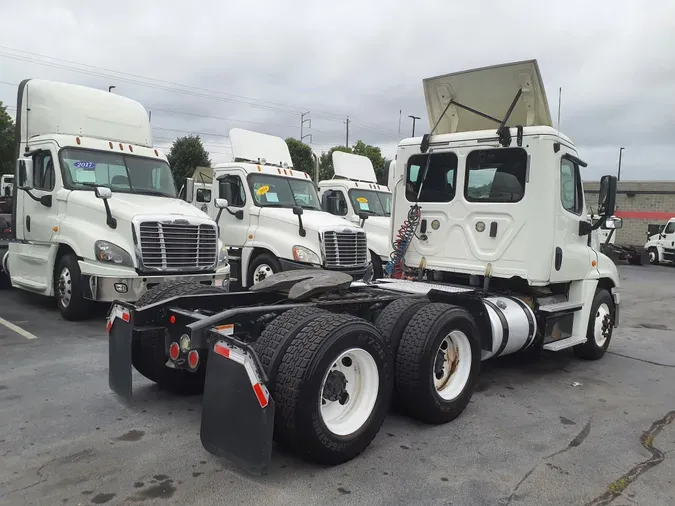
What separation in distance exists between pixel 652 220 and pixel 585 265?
31.3 metres

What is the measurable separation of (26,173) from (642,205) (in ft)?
113

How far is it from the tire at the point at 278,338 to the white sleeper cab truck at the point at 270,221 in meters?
6.08

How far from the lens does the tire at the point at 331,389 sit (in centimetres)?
338

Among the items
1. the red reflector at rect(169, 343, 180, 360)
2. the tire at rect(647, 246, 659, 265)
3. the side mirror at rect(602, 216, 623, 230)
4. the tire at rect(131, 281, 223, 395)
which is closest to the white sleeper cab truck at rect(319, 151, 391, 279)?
the side mirror at rect(602, 216, 623, 230)

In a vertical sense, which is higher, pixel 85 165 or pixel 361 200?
pixel 85 165

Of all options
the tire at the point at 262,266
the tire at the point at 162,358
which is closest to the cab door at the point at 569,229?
the tire at the point at 162,358

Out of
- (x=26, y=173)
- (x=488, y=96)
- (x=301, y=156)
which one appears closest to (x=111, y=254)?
(x=26, y=173)

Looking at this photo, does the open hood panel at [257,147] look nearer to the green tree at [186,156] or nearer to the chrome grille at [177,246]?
the chrome grille at [177,246]

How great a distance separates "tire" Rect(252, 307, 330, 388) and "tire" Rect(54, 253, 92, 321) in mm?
5045

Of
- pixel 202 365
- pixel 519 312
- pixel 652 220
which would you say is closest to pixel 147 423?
pixel 202 365

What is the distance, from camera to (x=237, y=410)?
129 inches

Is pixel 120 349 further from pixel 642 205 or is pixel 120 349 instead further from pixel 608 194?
pixel 642 205

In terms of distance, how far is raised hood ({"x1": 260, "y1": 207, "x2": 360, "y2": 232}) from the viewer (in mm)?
10109

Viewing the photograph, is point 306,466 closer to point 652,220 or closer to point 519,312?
point 519,312
